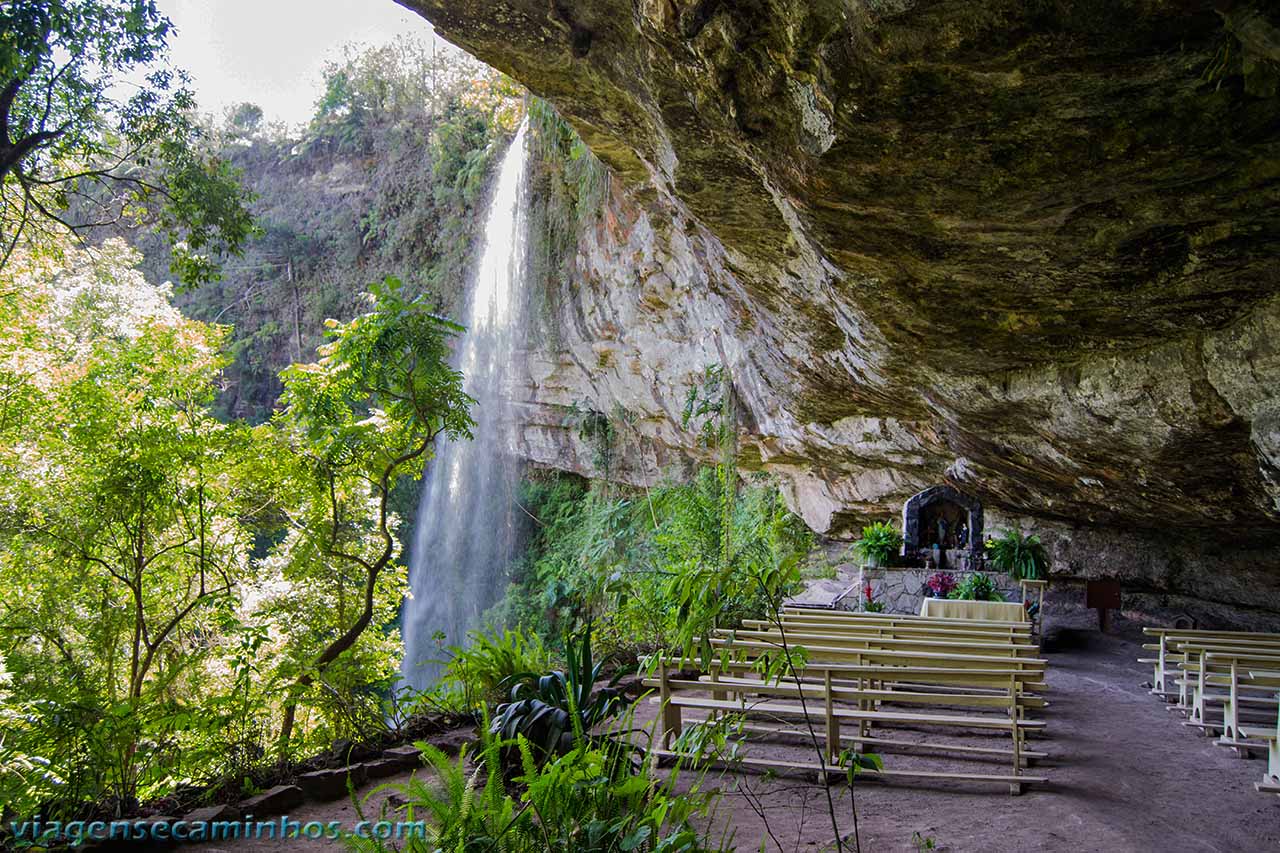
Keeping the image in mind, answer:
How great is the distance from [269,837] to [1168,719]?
20.3 ft

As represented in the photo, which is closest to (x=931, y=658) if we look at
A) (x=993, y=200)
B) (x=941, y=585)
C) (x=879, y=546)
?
(x=993, y=200)

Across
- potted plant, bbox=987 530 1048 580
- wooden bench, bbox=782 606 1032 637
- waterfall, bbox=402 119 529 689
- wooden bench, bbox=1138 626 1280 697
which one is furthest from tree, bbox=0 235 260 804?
potted plant, bbox=987 530 1048 580

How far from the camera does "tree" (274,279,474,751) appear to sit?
6797 millimetres

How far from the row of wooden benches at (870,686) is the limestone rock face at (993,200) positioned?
2.15 meters

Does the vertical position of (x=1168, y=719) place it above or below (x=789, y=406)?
below

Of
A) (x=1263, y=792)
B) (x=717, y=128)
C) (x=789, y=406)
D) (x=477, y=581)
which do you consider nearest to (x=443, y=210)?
(x=477, y=581)

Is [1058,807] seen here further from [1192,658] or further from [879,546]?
[879,546]

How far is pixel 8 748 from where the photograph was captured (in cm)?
358

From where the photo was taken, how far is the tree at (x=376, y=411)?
268 inches

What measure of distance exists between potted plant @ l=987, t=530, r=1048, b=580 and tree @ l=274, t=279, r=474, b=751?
22.5 feet

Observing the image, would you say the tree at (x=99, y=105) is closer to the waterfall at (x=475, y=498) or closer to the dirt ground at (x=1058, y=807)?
the dirt ground at (x=1058, y=807)

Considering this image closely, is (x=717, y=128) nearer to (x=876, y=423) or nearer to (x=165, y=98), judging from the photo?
(x=165, y=98)

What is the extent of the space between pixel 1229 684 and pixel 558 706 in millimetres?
4646

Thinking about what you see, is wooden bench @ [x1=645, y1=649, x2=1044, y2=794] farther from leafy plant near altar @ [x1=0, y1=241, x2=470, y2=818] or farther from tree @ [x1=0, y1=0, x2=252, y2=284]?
tree @ [x1=0, y1=0, x2=252, y2=284]
